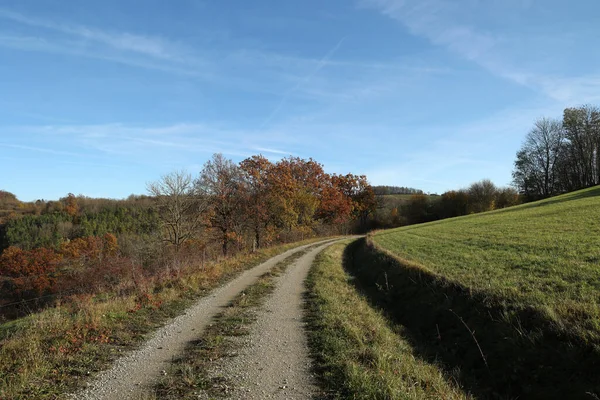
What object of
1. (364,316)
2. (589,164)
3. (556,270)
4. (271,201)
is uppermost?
(589,164)

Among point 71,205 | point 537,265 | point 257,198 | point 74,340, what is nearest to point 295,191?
point 257,198

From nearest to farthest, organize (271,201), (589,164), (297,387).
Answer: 1. (297,387)
2. (271,201)
3. (589,164)

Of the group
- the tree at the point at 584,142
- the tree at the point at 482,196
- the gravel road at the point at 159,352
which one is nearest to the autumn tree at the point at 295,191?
the gravel road at the point at 159,352

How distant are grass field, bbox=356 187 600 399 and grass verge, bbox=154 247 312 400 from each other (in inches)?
192

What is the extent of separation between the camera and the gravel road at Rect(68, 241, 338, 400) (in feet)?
17.9

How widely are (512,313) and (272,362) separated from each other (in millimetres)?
5946

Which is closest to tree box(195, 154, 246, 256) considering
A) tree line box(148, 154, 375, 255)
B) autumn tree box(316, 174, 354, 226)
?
tree line box(148, 154, 375, 255)

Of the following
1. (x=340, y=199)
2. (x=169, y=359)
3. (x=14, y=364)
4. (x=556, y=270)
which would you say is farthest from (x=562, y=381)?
(x=340, y=199)

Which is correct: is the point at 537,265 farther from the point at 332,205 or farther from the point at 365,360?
the point at 332,205

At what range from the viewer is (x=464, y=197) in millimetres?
83438

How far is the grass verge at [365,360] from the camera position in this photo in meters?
5.48

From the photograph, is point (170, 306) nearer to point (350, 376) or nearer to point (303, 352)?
point (303, 352)

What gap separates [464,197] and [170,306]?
85141 millimetres

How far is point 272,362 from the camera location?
6.75m
